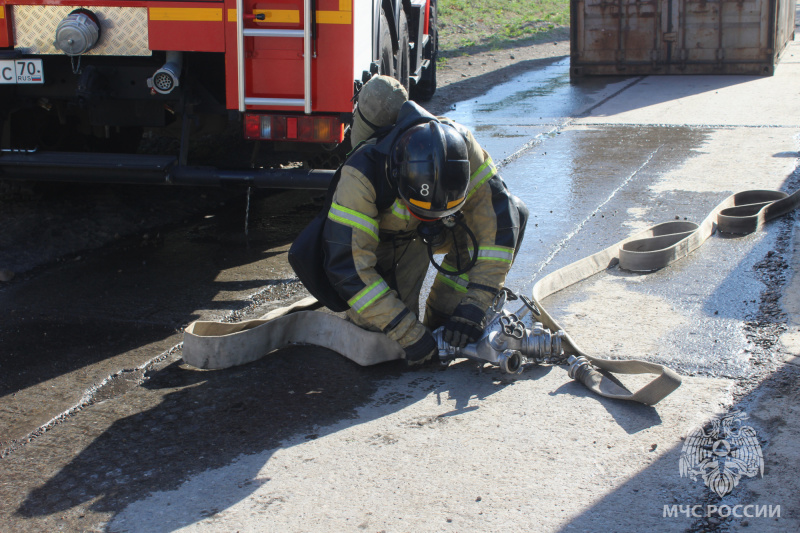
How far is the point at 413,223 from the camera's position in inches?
144

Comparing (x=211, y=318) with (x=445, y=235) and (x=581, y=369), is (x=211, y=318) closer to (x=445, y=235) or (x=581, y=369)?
(x=445, y=235)

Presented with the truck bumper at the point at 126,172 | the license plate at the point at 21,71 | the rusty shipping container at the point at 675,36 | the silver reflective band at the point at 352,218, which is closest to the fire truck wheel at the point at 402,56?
the truck bumper at the point at 126,172

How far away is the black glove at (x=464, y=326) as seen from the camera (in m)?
3.49

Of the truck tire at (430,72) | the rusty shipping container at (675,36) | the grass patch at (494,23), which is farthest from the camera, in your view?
the grass patch at (494,23)

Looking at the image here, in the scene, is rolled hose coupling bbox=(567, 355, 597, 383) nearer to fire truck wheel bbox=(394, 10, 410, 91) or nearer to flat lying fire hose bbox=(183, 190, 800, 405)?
flat lying fire hose bbox=(183, 190, 800, 405)

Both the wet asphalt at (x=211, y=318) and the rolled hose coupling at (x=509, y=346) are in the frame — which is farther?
the rolled hose coupling at (x=509, y=346)

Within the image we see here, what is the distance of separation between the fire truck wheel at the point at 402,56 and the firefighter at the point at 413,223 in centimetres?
359

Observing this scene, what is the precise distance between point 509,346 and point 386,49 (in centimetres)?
361

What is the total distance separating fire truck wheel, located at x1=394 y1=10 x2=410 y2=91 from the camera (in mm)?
7289

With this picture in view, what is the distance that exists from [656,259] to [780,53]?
1220 cm

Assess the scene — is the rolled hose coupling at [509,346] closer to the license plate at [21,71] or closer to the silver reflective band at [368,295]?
the silver reflective band at [368,295]

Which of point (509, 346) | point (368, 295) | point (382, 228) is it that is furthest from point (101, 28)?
point (509, 346)

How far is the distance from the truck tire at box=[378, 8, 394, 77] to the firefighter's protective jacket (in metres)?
2.72

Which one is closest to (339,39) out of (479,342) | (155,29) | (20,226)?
(155,29)
